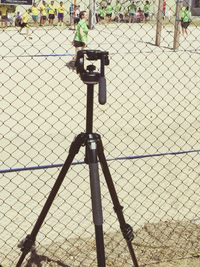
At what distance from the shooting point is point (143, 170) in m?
6.46

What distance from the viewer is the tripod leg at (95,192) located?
2643mm

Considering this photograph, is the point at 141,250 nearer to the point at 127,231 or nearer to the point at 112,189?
the point at 127,231

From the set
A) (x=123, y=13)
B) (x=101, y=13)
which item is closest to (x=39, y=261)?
(x=101, y=13)

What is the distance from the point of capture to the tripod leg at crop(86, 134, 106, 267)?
2.64 m

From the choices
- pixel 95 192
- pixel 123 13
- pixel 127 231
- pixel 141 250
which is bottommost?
pixel 141 250

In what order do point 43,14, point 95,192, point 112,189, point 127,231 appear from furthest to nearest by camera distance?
point 43,14
point 127,231
point 112,189
point 95,192

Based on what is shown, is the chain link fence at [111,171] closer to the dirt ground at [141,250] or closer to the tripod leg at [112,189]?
the dirt ground at [141,250]

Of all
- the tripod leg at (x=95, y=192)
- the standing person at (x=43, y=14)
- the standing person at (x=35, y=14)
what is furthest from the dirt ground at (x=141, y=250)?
the standing person at (x=43, y=14)

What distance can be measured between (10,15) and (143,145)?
1925 cm

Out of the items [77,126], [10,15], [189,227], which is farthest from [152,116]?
[10,15]

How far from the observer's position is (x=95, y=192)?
2.64 meters

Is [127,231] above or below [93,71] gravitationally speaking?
below

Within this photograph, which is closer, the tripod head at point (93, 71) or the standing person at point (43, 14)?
the tripod head at point (93, 71)

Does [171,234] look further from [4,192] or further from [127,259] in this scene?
[4,192]
